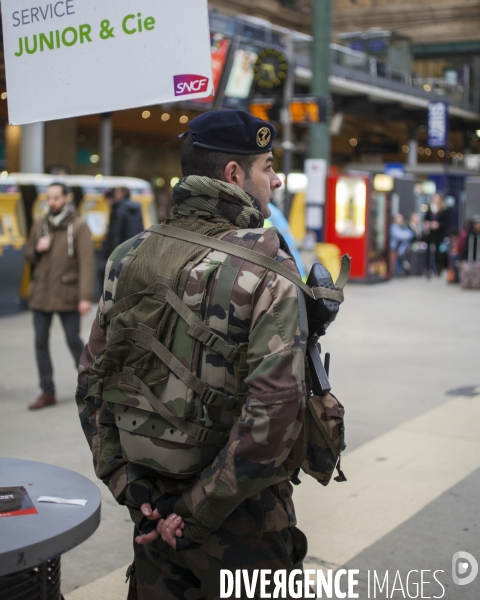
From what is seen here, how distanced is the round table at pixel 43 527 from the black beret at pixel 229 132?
104 cm

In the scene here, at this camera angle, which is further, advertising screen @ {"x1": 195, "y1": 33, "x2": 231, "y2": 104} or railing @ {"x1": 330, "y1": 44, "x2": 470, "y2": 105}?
railing @ {"x1": 330, "y1": 44, "x2": 470, "y2": 105}

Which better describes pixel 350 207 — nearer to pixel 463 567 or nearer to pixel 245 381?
pixel 463 567

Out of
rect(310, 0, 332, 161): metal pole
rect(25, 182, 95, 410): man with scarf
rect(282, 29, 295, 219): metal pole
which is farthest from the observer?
rect(282, 29, 295, 219): metal pole

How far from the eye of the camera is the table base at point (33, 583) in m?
2.05

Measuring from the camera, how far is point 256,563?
214cm

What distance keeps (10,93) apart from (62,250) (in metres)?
4.01

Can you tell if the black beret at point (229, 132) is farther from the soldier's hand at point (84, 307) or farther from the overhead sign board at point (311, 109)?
the overhead sign board at point (311, 109)

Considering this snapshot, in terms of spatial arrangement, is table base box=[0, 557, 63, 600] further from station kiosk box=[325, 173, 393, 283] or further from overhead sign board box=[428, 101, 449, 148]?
overhead sign board box=[428, 101, 449, 148]

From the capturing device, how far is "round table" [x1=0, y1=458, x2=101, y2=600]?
1.92 metres

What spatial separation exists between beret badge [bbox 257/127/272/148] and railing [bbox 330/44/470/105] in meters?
26.2

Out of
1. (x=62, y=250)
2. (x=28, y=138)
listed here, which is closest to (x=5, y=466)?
(x=62, y=250)

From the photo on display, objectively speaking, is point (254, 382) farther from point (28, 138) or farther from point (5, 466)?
point (28, 138)

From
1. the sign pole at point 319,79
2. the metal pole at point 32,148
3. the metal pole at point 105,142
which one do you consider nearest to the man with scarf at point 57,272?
the metal pole at point 32,148

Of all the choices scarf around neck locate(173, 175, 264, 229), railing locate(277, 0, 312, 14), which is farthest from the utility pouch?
railing locate(277, 0, 312, 14)
